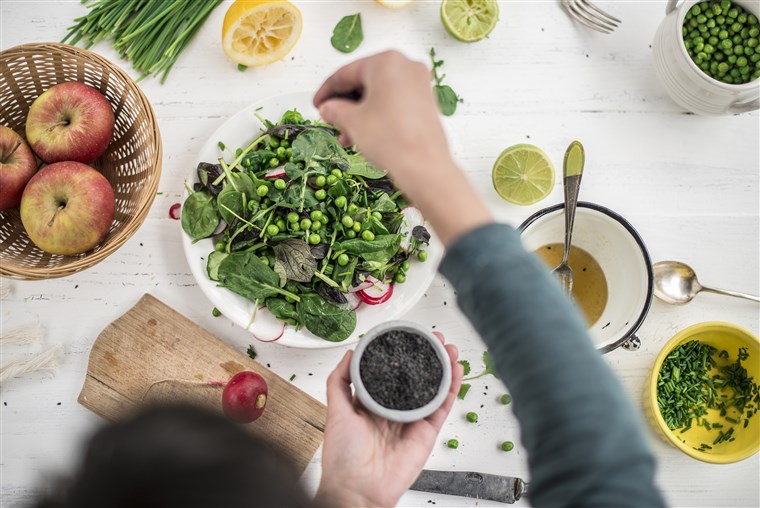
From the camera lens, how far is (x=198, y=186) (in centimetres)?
179

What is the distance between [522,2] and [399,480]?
1.50 m

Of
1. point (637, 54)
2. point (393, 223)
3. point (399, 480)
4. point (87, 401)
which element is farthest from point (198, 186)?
point (637, 54)

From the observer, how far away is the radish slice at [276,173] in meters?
1.77

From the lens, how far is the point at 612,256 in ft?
5.76

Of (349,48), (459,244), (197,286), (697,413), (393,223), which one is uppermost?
(459,244)

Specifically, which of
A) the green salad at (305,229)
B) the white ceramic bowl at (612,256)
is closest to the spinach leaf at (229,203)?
the green salad at (305,229)

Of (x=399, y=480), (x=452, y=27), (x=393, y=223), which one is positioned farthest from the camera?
(x=452, y=27)

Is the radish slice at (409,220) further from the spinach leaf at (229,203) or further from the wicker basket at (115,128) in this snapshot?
the wicker basket at (115,128)

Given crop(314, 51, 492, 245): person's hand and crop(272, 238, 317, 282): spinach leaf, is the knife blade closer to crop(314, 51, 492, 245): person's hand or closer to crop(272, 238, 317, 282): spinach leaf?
crop(272, 238, 317, 282): spinach leaf

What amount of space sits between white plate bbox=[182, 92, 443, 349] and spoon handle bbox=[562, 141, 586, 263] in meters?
0.35

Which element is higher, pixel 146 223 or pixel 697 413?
pixel 146 223

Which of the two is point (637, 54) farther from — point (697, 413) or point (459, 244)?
point (459, 244)

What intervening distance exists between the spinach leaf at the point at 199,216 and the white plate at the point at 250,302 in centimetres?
3

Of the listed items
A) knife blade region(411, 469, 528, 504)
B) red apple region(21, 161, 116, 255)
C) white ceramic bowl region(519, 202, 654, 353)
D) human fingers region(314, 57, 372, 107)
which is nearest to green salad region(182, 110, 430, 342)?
red apple region(21, 161, 116, 255)
